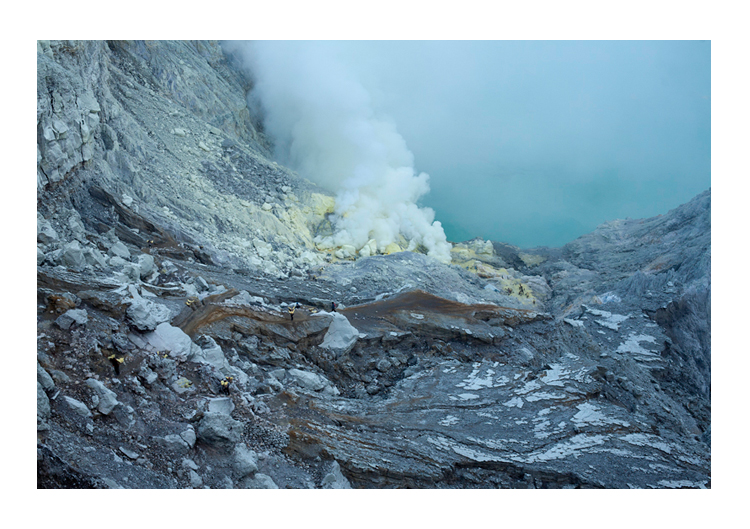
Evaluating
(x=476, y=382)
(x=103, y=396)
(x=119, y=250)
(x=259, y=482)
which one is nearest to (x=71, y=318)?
(x=103, y=396)

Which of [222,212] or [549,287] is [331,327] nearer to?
[222,212]

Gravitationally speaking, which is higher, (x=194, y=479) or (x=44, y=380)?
(x=44, y=380)

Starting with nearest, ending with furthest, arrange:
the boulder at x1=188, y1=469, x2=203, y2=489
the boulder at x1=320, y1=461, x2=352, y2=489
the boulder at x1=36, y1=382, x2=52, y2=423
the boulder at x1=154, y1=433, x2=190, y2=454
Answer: the boulder at x1=36, y1=382, x2=52, y2=423
the boulder at x1=188, y1=469, x2=203, y2=489
the boulder at x1=154, y1=433, x2=190, y2=454
the boulder at x1=320, y1=461, x2=352, y2=489

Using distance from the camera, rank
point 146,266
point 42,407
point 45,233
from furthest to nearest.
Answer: point 146,266 < point 45,233 < point 42,407

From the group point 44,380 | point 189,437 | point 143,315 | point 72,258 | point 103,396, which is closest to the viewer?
point 44,380

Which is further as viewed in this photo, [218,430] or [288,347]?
[288,347]

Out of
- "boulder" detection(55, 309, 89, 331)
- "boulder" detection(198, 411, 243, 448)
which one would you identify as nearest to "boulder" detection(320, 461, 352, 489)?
"boulder" detection(198, 411, 243, 448)

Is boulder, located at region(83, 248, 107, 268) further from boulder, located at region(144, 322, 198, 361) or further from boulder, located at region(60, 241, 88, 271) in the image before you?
boulder, located at region(144, 322, 198, 361)

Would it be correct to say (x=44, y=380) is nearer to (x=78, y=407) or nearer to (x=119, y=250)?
(x=78, y=407)
